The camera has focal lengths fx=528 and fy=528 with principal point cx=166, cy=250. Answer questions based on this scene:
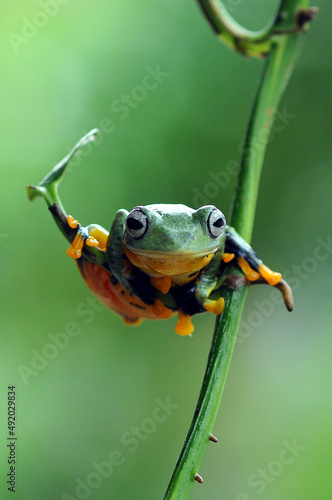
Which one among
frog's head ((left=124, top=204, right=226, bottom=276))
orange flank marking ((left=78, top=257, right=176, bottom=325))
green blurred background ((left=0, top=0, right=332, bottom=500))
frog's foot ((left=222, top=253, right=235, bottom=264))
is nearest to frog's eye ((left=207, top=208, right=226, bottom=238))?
frog's head ((left=124, top=204, right=226, bottom=276))

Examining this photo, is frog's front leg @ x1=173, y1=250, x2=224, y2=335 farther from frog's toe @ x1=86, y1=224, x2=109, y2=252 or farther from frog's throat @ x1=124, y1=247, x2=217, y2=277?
frog's toe @ x1=86, y1=224, x2=109, y2=252

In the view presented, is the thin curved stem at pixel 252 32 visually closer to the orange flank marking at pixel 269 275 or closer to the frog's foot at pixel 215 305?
the orange flank marking at pixel 269 275

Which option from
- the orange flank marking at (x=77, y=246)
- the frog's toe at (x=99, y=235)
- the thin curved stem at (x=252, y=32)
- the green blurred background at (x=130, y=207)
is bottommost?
the green blurred background at (x=130, y=207)

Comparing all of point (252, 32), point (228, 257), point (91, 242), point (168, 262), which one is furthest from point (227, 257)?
point (252, 32)

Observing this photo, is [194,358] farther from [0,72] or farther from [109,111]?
[0,72]

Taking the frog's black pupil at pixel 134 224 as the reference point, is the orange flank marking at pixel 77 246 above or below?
below

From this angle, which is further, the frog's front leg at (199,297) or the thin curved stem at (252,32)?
the thin curved stem at (252,32)

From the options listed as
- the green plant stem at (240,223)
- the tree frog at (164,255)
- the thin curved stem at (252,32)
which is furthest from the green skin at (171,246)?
the thin curved stem at (252,32)
